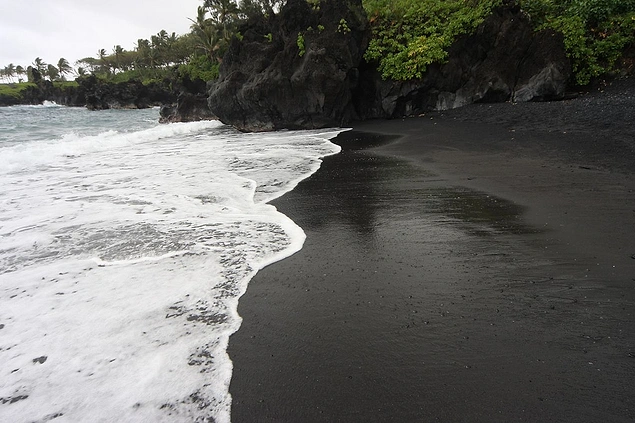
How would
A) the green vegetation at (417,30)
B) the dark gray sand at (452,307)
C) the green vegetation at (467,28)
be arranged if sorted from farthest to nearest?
the green vegetation at (417,30) < the green vegetation at (467,28) < the dark gray sand at (452,307)

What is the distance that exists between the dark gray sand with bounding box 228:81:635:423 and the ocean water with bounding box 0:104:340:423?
1.05 ft

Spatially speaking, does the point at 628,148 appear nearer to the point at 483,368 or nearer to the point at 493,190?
the point at 493,190

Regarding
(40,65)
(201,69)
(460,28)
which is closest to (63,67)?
(40,65)

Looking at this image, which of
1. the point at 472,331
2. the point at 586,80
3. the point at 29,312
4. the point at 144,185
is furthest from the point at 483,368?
the point at 586,80

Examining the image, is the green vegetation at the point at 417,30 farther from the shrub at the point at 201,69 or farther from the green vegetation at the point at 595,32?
the shrub at the point at 201,69

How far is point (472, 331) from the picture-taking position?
272 centimetres

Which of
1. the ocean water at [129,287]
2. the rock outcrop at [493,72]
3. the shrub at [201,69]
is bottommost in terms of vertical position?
the ocean water at [129,287]

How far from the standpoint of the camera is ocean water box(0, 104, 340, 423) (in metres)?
2.38

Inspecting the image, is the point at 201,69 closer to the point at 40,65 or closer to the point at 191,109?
the point at 191,109

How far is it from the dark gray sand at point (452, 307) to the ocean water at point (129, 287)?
0.32m

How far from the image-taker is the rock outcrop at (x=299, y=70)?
16.4 metres

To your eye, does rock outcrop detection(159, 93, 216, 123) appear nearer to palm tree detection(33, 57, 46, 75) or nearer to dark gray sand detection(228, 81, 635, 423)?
dark gray sand detection(228, 81, 635, 423)

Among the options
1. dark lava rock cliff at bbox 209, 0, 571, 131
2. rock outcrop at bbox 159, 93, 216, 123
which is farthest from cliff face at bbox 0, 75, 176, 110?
dark lava rock cliff at bbox 209, 0, 571, 131

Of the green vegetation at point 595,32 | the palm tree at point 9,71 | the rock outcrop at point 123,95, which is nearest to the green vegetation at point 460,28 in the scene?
the green vegetation at point 595,32
